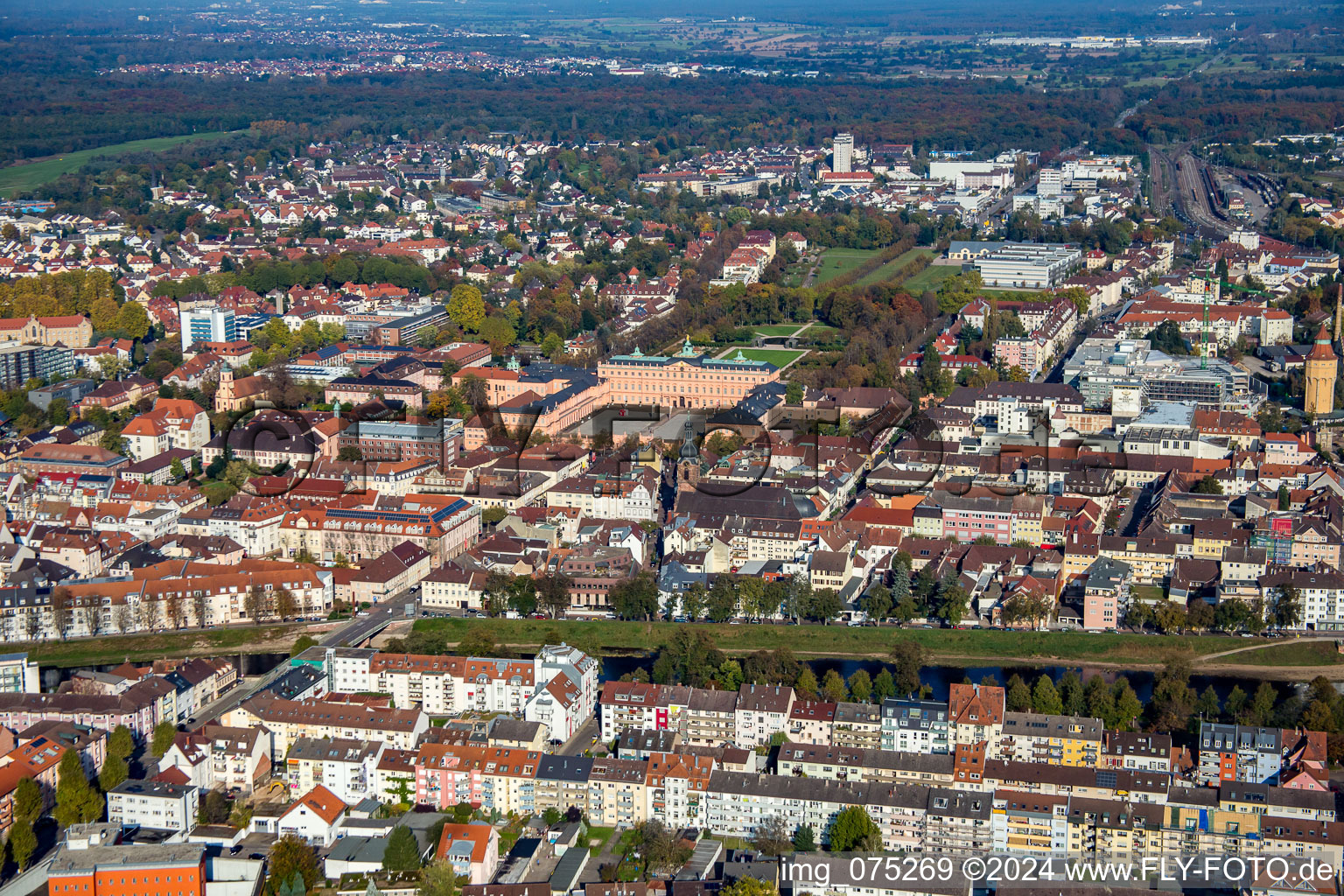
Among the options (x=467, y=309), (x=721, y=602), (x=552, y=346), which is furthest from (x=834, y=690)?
(x=467, y=309)

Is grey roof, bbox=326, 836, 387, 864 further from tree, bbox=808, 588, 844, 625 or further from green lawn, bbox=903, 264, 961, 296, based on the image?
green lawn, bbox=903, 264, 961, 296

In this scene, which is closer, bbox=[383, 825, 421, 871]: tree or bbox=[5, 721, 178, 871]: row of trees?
bbox=[383, 825, 421, 871]: tree

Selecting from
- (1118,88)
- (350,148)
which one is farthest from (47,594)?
(1118,88)

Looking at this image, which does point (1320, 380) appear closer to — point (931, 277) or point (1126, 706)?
point (1126, 706)

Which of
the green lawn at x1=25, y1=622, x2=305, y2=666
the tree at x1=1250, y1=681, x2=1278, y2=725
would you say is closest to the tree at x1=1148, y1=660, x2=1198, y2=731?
the tree at x1=1250, y1=681, x2=1278, y2=725

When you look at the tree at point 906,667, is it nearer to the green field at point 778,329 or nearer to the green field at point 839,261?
the green field at point 778,329

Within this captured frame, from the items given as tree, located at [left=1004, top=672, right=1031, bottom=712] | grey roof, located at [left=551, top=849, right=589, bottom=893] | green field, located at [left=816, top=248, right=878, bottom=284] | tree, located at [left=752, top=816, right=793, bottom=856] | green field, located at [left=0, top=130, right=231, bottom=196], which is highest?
green field, located at [left=0, top=130, right=231, bottom=196]

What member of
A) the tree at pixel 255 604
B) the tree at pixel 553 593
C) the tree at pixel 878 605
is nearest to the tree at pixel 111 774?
the tree at pixel 255 604
